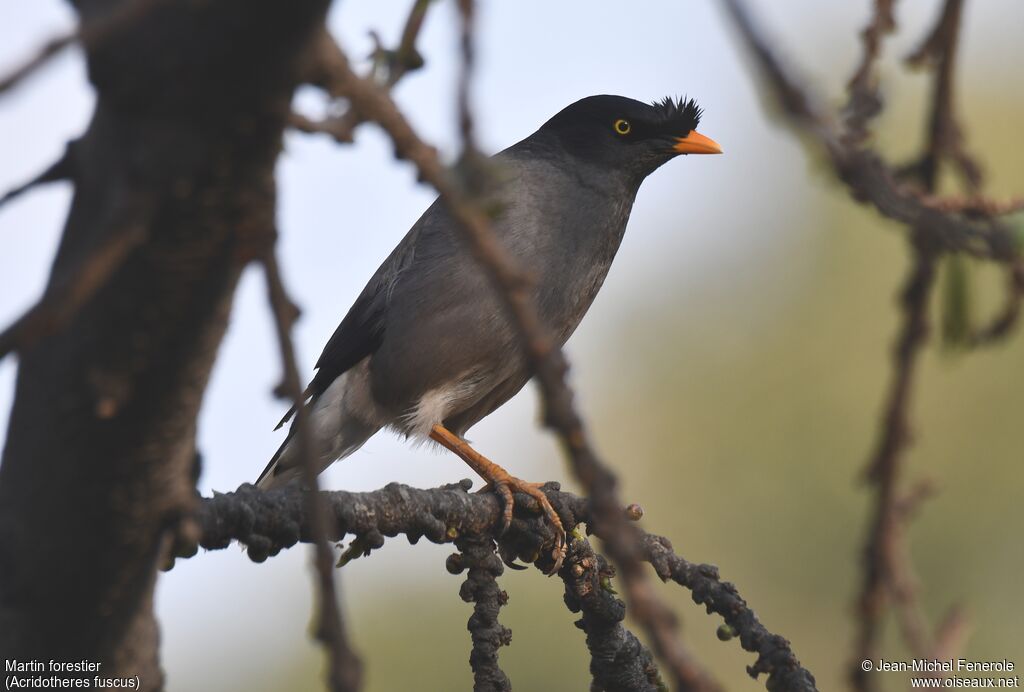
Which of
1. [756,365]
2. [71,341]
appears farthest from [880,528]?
[756,365]

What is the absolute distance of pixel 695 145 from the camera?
5.46 meters

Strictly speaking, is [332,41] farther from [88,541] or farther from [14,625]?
[14,625]

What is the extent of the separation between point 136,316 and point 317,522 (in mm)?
361

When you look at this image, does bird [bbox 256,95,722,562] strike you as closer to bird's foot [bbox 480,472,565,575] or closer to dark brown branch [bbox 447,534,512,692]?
bird's foot [bbox 480,472,565,575]

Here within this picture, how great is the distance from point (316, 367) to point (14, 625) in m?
3.78

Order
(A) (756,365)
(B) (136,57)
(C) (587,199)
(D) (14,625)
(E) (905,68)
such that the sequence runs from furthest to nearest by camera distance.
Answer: (A) (756,365) < (C) (587,199) < (D) (14,625) < (E) (905,68) < (B) (136,57)

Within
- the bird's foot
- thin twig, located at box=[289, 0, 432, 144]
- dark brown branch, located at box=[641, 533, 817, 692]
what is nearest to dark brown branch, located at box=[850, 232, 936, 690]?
thin twig, located at box=[289, 0, 432, 144]

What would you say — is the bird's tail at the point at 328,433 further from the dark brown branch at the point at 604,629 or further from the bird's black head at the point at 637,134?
the dark brown branch at the point at 604,629

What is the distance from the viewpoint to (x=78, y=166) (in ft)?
4.57

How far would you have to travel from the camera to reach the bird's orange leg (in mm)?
3313

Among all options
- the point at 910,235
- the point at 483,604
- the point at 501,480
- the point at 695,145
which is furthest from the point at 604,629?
the point at 695,145

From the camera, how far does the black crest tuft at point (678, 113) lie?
5484 millimetres

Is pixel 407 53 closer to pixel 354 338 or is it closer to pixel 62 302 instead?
pixel 62 302

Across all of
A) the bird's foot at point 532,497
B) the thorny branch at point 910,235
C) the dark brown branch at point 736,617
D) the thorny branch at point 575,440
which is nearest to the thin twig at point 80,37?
the thorny branch at point 575,440
